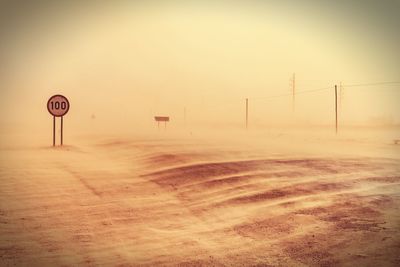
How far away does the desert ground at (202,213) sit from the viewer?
4.43 m

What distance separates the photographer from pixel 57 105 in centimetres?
1370

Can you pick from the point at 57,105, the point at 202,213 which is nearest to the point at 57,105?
the point at 57,105

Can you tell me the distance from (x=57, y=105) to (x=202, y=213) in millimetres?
9450

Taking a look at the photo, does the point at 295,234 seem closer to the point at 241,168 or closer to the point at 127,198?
the point at 127,198

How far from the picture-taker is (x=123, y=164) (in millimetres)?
10523

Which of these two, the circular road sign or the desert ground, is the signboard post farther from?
the desert ground

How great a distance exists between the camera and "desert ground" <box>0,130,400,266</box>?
4.43 metres

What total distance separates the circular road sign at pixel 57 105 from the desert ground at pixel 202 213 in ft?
12.2

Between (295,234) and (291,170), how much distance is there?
3.78m

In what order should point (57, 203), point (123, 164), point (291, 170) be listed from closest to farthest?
1. point (57, 203)
2. point (291, 170)
3. point (123, 164)

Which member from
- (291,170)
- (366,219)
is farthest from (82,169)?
(366,219)

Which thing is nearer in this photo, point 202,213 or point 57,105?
point 202,213

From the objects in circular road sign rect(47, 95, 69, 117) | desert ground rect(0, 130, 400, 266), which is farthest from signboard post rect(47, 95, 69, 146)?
desert ground rect(0, 130, 400, 266)

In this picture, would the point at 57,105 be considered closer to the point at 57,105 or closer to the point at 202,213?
the point at 57,105
